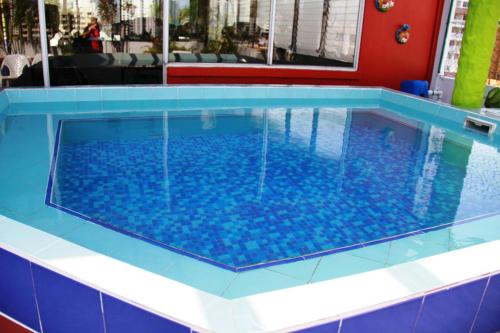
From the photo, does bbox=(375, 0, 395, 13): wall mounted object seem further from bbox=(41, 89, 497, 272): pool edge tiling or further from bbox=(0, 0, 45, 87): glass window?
bbox=(41, 89, 497, 272): pool edge tiling

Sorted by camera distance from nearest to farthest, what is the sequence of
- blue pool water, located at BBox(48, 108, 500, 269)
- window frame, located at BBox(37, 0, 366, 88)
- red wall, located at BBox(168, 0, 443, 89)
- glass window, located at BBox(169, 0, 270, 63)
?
blue pool water, located at BBox(48, 108, 500, 269), window frame, located at BBox(37, 0, 366, 88), glass window, located at BBox(169, 0, 270, 63), red wall, located at BBox(168, 0, 443, 89)

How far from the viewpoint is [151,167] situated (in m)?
4.12

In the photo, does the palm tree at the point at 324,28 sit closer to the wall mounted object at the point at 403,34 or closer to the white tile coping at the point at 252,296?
the wall mounted object at the point at 403,34

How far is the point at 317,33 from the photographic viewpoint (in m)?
9.58

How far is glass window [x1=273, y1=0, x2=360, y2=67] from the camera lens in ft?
29.1

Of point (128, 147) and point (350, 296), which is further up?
point (350, 296)

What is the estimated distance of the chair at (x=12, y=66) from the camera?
21.5 ft

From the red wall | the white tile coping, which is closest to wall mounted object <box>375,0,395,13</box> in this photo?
the red wall

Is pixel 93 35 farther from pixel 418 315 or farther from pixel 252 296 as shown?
pixel 418 315

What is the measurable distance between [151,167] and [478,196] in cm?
306

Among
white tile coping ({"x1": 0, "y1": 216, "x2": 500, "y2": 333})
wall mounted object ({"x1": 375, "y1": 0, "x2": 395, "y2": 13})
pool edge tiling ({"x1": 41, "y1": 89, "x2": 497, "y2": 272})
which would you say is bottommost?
pool edge tiling ({"x1": 41, "y1": 89, "x2": 497, "y2": 272})

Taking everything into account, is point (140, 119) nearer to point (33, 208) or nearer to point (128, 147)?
point (128, 147)

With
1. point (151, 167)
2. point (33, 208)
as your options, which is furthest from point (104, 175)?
point (33, 208)

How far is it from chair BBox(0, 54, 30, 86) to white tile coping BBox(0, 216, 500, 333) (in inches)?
232
